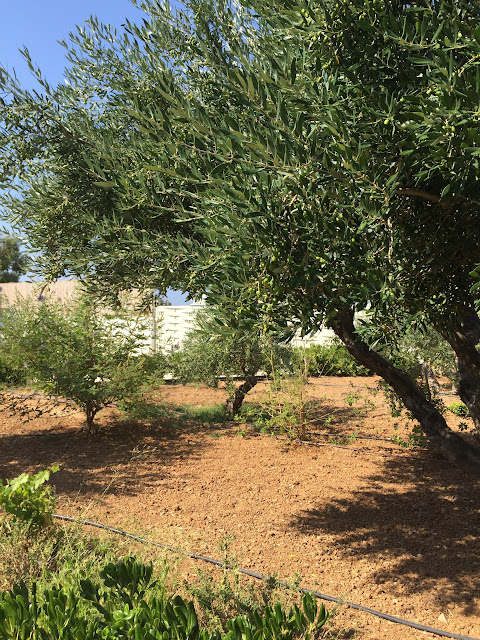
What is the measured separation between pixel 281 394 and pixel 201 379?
2.78 m

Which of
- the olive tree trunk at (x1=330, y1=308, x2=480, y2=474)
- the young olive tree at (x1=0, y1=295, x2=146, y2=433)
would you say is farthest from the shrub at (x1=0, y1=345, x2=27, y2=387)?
the olive tree trunk at (x1=330, y1=308, x2=480, y2=474)

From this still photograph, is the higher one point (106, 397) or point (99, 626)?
point (106, 397)

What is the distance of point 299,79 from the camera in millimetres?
3600

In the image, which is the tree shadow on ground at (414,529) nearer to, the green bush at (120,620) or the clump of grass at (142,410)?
the green bush at (120,620)

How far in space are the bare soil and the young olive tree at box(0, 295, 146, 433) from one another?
0.93m

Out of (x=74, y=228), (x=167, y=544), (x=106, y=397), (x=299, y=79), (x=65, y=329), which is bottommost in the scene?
(x=167, y=544)

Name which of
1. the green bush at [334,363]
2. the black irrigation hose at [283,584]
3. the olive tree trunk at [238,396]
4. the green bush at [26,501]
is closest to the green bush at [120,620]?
the black irrigation hose at [283,584]

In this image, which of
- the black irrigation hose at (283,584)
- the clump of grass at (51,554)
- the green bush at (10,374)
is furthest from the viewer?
the green bush at (10,374)

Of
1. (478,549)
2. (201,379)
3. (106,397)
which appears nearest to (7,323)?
(106,397)

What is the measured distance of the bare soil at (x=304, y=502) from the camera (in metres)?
4.29

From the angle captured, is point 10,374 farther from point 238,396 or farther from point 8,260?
point 8,260

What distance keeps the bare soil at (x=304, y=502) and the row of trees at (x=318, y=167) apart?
6.60 ft

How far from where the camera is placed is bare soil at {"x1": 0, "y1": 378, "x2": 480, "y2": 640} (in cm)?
429

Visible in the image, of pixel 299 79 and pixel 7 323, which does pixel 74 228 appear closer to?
pixel 299 79
